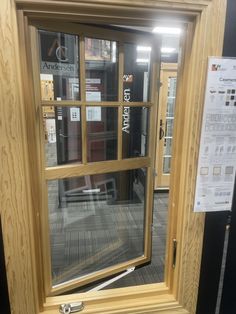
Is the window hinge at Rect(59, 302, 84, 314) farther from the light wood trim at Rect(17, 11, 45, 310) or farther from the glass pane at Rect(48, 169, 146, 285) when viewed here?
the glass pane at Rect(48, 169, 146, 285)

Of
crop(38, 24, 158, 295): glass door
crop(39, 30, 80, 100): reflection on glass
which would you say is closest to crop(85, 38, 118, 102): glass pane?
crop(38, 24, 158, 295): glass door

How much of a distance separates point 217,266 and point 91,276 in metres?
1.17

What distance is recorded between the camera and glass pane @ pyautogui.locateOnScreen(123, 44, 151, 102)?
85.9 inches

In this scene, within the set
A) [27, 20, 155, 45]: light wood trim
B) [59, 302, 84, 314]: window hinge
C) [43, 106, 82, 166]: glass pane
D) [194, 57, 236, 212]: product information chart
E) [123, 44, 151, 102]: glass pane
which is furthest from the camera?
[43, 106, 82, 166]: glass pane

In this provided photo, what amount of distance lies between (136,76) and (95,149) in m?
0.82

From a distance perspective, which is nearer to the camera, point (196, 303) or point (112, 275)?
point (196, 303)

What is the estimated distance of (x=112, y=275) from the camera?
220cm

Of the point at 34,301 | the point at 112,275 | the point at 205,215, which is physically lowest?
the point at 112,275

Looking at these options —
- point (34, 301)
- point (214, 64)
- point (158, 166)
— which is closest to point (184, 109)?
point (214, 64)

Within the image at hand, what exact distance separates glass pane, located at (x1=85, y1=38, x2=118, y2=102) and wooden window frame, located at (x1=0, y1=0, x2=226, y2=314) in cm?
80

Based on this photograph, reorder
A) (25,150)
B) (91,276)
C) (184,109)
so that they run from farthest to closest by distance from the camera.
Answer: (91,276) → (184,109) → (25,150)

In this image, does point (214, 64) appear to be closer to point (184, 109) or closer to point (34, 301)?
point (184, 109)

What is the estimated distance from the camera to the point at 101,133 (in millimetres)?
2326

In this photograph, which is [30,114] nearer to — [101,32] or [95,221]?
[101,32]
